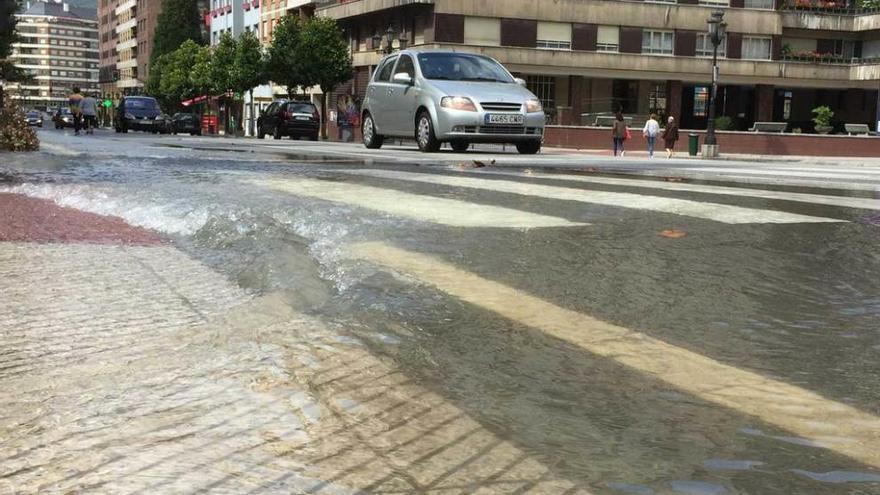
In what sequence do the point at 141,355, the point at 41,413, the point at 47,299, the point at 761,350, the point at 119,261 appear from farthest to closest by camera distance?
the point at 119,261 → the point at 47,299 → the point at 761,350 → the point at 141,355 → the point at 41,413

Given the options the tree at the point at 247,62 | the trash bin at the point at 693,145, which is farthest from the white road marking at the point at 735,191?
the tree at the point at 247,62

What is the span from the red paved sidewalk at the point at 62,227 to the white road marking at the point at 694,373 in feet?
6.47

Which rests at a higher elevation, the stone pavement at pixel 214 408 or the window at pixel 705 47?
the window at pixel 705 47

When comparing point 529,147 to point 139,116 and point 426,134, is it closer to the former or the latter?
point 426,134

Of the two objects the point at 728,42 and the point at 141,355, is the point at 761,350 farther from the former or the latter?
the point at 728,42

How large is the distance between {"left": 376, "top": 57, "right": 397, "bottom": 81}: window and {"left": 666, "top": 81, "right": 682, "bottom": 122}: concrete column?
33.2 m

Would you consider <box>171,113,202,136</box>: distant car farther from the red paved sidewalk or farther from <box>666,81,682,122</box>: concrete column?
the red paved sidewalk

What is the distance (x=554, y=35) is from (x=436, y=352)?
44728mm

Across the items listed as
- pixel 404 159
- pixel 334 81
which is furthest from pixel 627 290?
pixel 334 81

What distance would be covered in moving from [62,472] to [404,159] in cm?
1125

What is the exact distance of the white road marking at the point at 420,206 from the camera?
19.3 feet

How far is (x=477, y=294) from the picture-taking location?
151 inches

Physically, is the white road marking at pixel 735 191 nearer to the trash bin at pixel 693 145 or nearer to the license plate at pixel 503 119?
the license plate at pixel 503 119

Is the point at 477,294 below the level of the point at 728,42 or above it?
below
